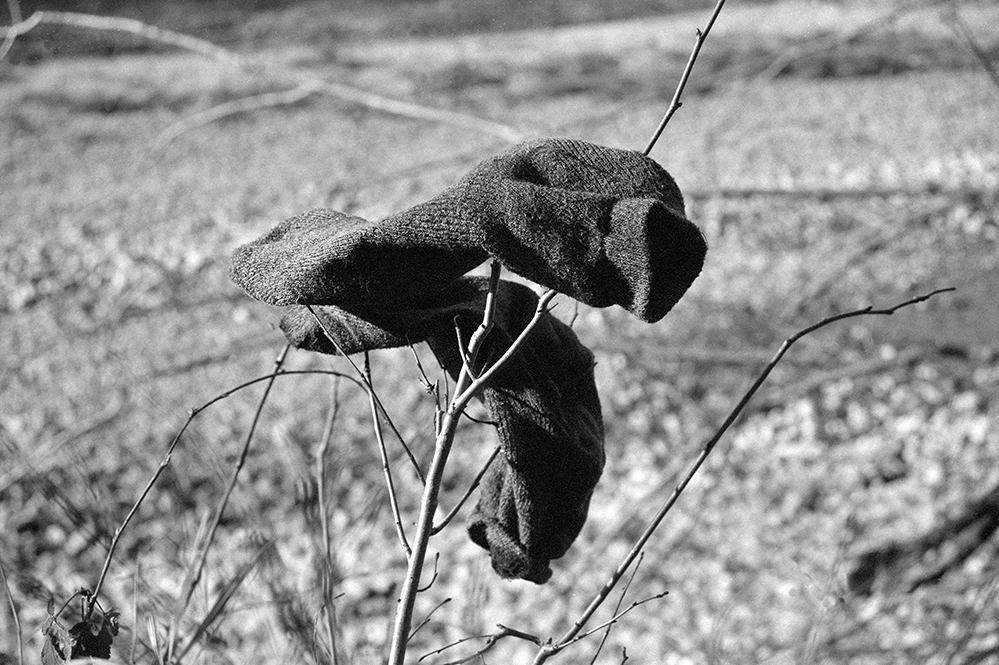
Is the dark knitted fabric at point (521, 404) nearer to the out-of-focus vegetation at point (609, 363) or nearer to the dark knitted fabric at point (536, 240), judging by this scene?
the dark knitted fabric at point (536, 240)

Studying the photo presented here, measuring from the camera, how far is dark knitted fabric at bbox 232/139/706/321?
114cm

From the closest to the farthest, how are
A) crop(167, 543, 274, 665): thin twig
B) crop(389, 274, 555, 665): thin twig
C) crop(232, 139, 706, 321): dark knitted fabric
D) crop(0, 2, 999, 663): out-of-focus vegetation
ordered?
1. crop(232, 139, 706, 321): dark knitted fabric
2. crop(389, 274, 555, 665): thin twig
3. crop(167, 543, 274, 665): thin twig
4. crop(0, 2, 999, 663): out-of-focus vegetation

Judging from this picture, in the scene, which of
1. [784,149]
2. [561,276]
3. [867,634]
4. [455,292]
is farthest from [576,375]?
[784,149]

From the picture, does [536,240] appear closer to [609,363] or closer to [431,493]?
[431,493]

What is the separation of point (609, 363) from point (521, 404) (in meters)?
3.14

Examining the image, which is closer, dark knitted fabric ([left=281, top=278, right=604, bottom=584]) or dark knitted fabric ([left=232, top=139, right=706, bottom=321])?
dark knitted fabric ([left=232, top=139, right=706, bottom=321])

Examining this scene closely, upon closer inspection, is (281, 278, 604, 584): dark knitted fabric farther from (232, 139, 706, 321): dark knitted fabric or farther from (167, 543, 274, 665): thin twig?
(167, 543, 274, 665): thin twig

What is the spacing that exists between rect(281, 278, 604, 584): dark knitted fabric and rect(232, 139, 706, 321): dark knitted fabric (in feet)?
0.30

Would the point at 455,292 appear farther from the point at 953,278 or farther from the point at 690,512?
the point at 953,278

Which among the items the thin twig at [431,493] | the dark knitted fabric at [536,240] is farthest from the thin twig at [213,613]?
the dark knitted fabric at [536,240]

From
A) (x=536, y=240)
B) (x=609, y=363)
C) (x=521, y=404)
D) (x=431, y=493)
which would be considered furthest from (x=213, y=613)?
(x=609, y=363)

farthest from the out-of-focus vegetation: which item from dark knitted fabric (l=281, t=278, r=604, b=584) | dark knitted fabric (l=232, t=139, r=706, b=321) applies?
dark knitted fabric (l=232, t=139, r=706, b=321)

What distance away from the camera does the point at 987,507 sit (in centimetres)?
356

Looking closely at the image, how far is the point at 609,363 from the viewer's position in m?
4.50
